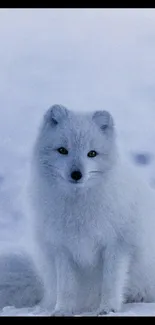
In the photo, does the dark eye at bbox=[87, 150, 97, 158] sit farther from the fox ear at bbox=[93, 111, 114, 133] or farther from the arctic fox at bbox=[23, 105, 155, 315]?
the fox ear at bbox=[93, 111, 114, 133]

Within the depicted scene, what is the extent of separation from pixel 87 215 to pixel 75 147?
0.38m

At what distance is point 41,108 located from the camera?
5.14m

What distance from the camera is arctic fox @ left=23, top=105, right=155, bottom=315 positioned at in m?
3.05

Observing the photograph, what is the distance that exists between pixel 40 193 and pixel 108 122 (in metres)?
0.51

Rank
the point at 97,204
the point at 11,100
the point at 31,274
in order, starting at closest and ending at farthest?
the point at 97,204
the point at 31,274
the point at 11,100

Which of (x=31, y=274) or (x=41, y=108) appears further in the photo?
(x=41, y=108)

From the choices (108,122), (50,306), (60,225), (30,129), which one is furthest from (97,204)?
(30,129)

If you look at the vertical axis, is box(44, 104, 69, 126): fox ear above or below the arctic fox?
above

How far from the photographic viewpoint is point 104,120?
317 centimetres

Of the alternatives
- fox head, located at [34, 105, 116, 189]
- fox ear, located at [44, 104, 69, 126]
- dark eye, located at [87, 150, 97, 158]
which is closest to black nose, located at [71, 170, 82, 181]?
fox head, located at [34, 105, 116, 189]

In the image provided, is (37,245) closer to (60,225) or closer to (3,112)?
(60,225)

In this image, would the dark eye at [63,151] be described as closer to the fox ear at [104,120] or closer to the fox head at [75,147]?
the fox head at [75,147]

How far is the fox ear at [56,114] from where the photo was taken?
3.14 metres

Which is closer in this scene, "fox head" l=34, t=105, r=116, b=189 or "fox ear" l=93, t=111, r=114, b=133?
"fox head" l=34, t=105, r=116, b=189
